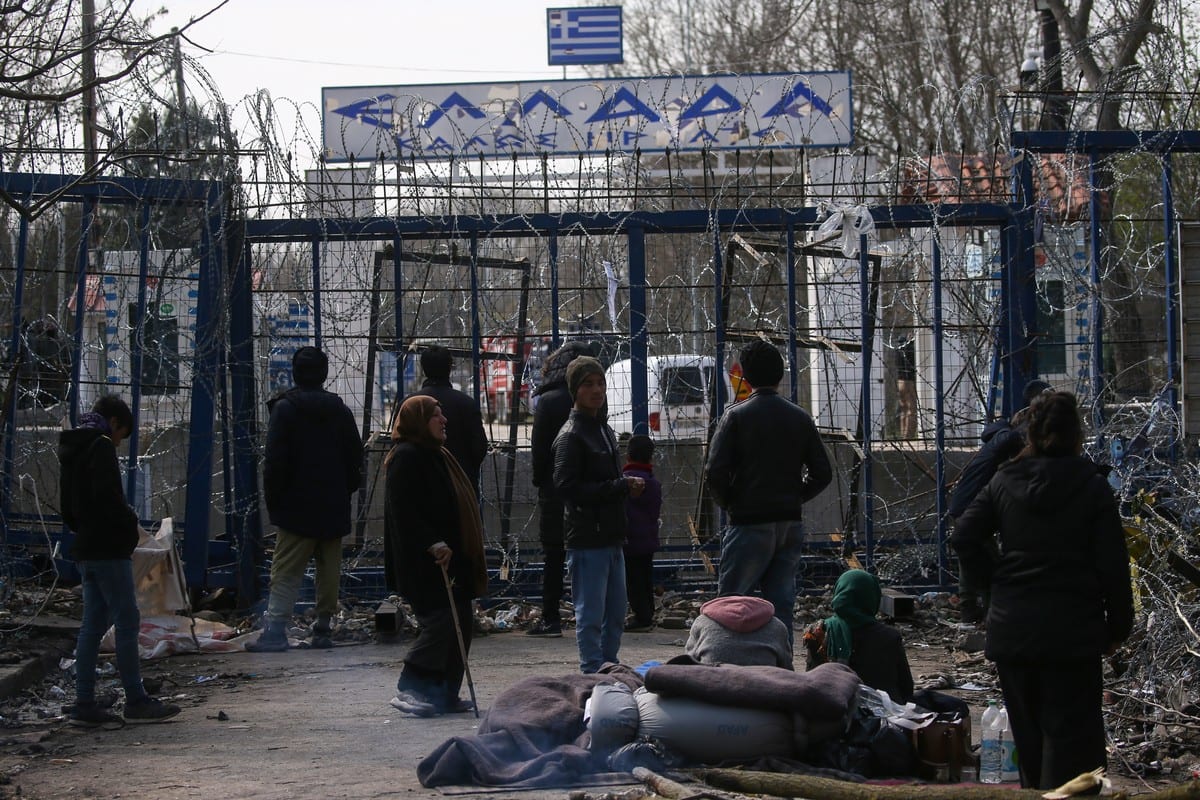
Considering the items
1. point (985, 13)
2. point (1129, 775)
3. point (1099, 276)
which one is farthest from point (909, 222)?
point (985, 13)

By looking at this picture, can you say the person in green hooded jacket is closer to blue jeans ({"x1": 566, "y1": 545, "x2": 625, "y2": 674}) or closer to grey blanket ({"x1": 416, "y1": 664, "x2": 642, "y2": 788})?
grey blanket ({"x1": 416, "y1": 664, "x2": 642, "y2": 788})

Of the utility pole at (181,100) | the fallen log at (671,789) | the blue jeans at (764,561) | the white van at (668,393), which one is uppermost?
the utility pole at (181,100)

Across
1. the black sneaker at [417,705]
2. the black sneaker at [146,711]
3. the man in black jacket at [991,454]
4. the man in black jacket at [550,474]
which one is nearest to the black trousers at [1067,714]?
the man in black jacket at [991,454]

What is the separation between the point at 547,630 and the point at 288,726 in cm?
259

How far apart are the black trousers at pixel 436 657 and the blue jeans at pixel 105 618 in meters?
1.28

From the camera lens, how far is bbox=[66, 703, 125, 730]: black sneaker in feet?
20.8

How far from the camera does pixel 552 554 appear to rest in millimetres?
8430

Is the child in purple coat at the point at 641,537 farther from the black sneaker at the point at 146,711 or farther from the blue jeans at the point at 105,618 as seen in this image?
the blue jeans at the point at 105,618

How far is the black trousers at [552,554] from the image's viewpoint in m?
8.38

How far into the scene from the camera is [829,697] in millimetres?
4961

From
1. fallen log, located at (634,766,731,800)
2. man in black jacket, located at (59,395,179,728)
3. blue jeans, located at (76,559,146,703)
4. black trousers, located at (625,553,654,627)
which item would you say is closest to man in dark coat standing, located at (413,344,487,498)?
black trousers, located at (625,553,654,627)

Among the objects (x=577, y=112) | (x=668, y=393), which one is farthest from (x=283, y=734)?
(x=577, y=112)

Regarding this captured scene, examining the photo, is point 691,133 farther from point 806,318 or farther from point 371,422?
point 371,422

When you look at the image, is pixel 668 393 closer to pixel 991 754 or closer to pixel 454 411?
pixel 454 411
